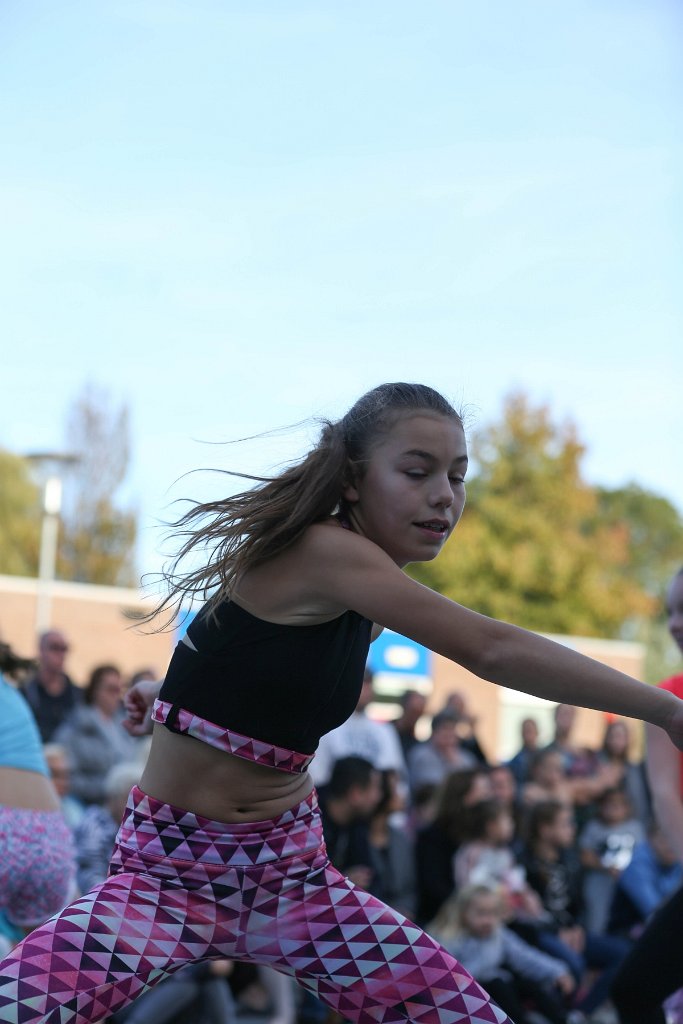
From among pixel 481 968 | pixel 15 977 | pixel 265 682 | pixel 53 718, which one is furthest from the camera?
pixel 53 718

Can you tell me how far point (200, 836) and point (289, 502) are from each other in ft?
2.78

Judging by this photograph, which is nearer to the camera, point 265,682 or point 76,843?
point 265,682

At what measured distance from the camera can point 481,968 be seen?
772 centimetres

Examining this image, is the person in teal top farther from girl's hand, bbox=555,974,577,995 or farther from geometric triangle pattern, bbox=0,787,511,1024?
girl's hand, bbox=555,974,577,995

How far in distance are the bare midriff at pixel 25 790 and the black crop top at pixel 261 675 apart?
130 cm

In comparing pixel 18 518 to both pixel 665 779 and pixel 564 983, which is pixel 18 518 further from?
pixel 665 779

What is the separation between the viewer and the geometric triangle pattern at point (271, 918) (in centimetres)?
312

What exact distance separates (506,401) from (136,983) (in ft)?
122

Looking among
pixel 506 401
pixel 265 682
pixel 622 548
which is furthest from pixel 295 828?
pixel 622 548

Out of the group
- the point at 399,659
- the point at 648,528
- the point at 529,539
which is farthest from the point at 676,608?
the point at 648,528

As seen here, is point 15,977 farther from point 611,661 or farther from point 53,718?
point 611,661

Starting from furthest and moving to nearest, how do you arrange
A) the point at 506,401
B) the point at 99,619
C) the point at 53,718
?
the point at 506,401 → the point at 99,619 → the point at 53,718

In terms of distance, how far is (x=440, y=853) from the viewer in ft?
29.1

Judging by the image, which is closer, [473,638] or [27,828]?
[473,638]
